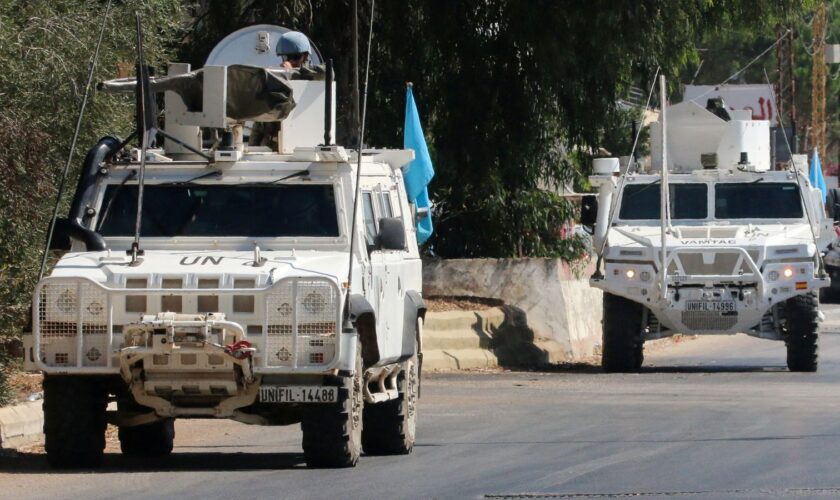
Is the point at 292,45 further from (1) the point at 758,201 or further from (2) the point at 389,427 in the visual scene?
(1) the point at 758,201

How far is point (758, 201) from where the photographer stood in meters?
21.1

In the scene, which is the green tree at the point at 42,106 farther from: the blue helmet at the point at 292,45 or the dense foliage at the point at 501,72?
the dense foliage at the point at 501,72

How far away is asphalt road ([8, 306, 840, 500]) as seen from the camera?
32.8 ft

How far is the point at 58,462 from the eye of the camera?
10.8 meters

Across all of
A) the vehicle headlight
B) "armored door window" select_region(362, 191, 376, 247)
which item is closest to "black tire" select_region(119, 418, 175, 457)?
the vehicle headlight

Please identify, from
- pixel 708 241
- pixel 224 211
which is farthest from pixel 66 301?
pixel 708 241

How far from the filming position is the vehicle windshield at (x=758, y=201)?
21.0 m

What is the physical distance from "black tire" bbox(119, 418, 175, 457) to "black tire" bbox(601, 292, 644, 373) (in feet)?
29.5

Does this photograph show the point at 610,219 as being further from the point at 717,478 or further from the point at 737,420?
the point at 717,478

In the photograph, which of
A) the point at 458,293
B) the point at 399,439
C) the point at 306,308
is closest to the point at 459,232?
the point at 458,293

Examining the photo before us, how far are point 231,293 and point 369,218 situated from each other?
6.07 feet

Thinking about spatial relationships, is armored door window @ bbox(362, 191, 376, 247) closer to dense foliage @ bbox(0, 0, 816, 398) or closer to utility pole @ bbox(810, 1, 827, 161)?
dense foliage @ bbox(0, 0, 816, 398)

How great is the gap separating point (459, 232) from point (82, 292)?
14892 millimetres

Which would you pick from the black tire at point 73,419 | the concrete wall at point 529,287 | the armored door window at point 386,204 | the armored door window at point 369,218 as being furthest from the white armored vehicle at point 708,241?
the black tire at point 73,419
